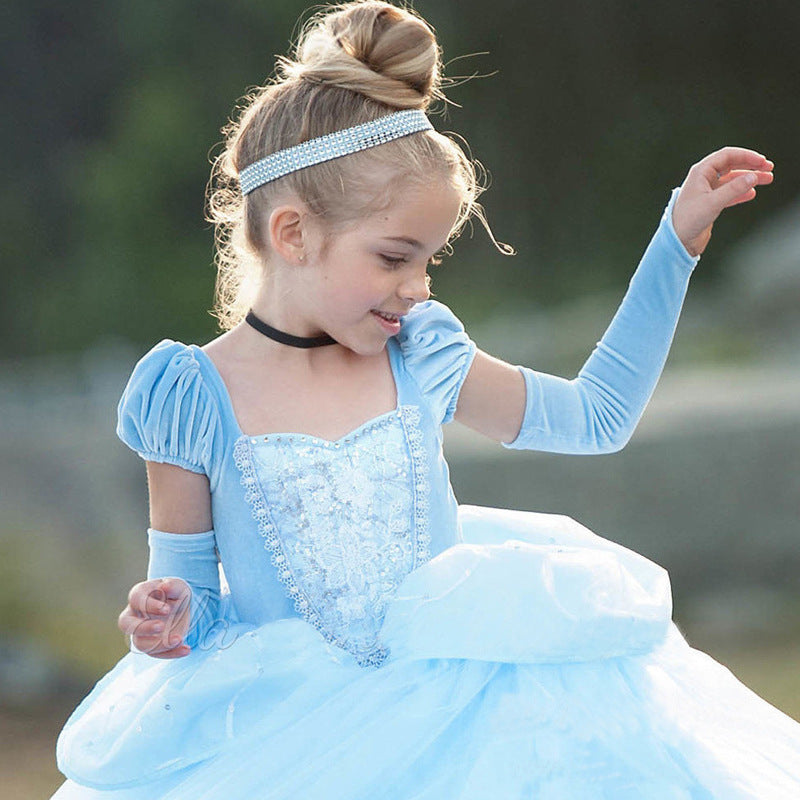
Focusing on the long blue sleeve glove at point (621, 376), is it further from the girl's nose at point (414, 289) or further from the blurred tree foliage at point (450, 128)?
the blurred tree foliage at point (450, 128)

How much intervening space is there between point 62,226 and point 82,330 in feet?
1.24

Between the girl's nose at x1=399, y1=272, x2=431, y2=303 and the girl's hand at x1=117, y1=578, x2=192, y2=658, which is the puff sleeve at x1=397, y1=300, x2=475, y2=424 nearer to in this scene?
the girl's nose at x1=399, y1=272, x2=431, y2=303

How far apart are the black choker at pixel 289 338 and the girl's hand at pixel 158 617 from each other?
0.25 meters

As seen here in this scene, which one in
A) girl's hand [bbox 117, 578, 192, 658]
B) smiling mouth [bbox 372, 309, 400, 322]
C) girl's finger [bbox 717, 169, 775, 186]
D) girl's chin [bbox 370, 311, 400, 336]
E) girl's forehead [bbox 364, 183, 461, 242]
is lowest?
girl's hand [bbox 117, 578, 192, 658]

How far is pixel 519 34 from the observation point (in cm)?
470

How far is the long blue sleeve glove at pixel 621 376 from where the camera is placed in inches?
49.7

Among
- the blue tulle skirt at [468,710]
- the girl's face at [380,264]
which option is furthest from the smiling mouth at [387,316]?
the blue tulle skirt at [468,710]

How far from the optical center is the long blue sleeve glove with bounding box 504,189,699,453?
1263mm

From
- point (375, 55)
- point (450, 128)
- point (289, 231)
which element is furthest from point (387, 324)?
point (450, 128)

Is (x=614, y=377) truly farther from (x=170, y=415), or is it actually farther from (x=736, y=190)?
(x=170, y=415)

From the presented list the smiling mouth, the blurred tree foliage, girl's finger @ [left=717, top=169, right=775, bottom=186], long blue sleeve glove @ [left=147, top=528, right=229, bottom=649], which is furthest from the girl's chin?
the blurred tree foliage

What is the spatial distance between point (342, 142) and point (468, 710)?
487 mm

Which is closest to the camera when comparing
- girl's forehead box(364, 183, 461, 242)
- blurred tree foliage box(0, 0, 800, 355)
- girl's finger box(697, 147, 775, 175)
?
girl's forehead box(364, 183, 461, 242)

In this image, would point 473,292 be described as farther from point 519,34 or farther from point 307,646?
point 307,646
